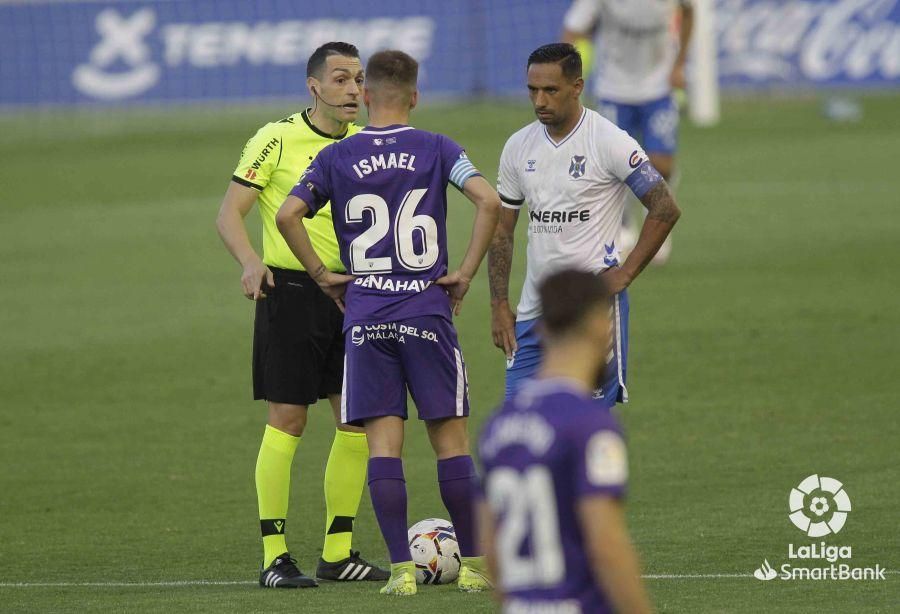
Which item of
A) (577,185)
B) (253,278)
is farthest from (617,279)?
(253,278)

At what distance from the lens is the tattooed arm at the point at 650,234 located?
282 inches

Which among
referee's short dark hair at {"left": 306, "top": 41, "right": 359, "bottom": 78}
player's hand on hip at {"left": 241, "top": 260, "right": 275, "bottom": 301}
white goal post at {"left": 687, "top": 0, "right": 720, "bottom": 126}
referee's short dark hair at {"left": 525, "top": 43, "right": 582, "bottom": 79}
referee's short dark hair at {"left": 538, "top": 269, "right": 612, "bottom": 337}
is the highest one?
white goal post at {"left": 687, "top": 0, "right": 720, "bottom": 126}

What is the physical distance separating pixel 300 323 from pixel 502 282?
36.3 inches

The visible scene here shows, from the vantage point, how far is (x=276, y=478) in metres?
7.61

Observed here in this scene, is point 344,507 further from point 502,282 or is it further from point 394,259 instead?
point 394,259

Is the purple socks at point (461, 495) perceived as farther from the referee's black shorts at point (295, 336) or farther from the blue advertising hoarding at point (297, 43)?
the blue advertising hoarding at point (297, 43)

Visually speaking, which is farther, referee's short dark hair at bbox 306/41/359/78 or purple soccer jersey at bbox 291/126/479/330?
referee's short dark hair at bbox 306/41/359/78

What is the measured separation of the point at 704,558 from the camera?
752 centimetres

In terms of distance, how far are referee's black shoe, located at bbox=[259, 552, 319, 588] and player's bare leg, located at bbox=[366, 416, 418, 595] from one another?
1.62ft

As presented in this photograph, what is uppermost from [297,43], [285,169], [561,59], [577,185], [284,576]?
[297,43]

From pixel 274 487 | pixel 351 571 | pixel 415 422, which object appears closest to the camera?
pixel 351 571

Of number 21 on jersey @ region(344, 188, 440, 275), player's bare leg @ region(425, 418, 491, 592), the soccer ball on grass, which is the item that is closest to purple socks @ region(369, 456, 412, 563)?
player's bare leg @ region(425, 418, 491, 592)

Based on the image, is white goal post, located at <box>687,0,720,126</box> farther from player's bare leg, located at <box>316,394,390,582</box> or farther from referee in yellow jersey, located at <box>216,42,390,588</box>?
player's bare leg, located at <box>316,394,390,582</box>

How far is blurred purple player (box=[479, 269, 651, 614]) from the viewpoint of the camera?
3854mm
